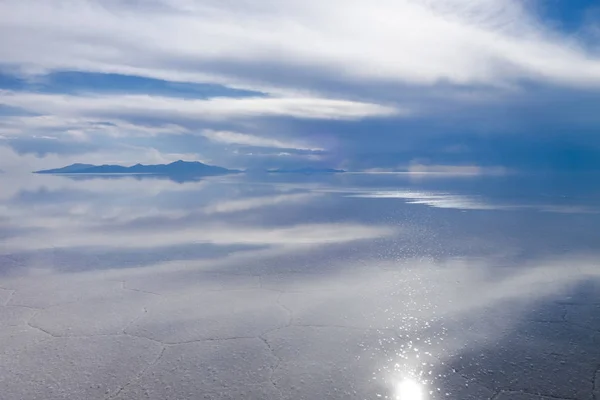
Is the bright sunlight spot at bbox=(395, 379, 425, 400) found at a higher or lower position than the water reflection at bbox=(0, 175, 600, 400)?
higher

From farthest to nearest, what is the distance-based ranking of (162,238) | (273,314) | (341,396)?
(162,238)
(273,314)
(341,396)

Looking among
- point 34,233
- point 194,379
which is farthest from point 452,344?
point 34,233

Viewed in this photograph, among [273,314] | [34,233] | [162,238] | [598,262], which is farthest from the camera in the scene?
[34,233]

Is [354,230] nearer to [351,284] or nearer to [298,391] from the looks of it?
[351,284]

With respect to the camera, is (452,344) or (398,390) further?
(452,344)

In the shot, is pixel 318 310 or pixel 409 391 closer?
pixel 409 391
